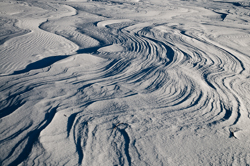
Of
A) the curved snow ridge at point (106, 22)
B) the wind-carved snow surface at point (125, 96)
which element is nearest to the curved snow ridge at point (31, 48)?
the wind-carved snow surface at point (125, 96)

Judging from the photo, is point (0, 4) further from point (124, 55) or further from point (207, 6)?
point (207, 6)

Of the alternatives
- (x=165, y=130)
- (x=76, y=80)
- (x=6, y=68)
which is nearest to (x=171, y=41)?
(x=76, y=80)

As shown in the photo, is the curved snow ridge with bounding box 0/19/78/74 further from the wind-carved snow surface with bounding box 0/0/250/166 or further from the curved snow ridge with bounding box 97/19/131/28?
the curved snow ridge with bounding box 97/19/131/28

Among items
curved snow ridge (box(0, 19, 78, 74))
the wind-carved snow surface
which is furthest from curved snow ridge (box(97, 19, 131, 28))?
curved snow ridge (box(0, 19, 78, 74))

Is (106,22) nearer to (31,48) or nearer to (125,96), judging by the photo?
(31,48)

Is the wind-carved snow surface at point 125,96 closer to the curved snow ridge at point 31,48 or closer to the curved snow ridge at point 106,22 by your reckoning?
the curved snow ridge at point 31,48

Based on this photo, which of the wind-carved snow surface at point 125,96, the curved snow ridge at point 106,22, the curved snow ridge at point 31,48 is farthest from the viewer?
the curved snow ridge at point 106,22

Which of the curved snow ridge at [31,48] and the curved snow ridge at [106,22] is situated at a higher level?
the curved snow ridge at [106,22]

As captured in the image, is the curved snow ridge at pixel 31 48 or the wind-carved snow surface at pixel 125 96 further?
the curved snow ridge at pixel 31 48
